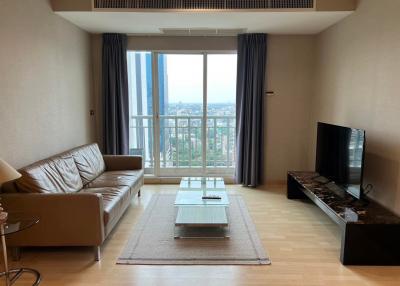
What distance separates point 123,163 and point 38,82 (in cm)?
154

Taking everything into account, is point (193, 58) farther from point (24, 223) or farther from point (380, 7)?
point (24, 223)

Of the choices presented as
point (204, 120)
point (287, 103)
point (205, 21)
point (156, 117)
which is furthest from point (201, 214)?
point (287, 103)

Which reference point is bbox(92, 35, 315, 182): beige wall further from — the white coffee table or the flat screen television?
the white coffee table

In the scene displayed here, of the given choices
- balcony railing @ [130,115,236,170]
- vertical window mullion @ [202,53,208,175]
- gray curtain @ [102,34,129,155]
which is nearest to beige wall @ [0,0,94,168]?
gray curtain @ [102,34,129,155]

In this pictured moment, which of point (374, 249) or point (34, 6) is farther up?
point (34, 6)

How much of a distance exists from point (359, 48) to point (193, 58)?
240 cm

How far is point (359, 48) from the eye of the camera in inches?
130

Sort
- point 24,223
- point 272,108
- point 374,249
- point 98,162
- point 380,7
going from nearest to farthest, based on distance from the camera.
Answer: point 24,223 → point 374,249 → point 380,7 → point 98,162 → point 272,108

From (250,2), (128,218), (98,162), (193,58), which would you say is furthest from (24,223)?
(193,58)

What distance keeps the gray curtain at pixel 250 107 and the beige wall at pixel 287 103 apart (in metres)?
0.16

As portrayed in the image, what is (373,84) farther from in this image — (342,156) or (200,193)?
(200,193)

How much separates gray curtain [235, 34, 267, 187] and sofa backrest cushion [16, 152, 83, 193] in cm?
247

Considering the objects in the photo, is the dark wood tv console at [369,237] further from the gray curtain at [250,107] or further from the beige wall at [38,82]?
the beige wall at [38,82]

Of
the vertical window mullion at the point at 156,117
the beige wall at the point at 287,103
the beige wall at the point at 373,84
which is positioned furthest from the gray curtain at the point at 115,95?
the beige wall at the point at 373,84
